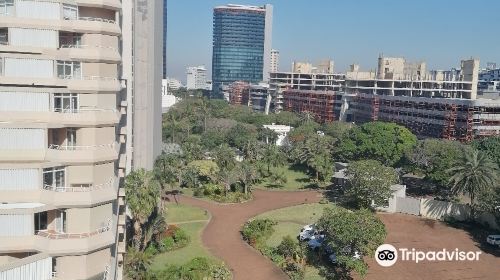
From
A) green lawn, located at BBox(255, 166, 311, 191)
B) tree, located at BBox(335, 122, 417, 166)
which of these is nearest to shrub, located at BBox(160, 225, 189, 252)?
green lawn, located at BBox(255, 166, 311, 191)

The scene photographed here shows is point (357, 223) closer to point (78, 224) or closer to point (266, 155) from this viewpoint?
point (78, 224)

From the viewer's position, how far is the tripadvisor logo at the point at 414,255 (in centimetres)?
4384

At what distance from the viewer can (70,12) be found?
77.7 ft

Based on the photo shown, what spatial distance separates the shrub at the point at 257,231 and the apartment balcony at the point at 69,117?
89.8 ft

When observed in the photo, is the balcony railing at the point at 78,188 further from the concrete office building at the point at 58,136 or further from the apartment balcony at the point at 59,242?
the apartment balcony at the point at 59,242

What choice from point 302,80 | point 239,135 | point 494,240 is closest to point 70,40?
point 494,240

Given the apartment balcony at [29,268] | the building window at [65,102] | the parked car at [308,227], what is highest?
the building window at [65,102]

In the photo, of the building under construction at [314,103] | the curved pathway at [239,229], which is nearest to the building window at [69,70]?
the curved pathway at [239,229]

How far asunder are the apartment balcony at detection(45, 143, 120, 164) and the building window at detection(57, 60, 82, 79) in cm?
322

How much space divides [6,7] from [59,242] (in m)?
10.7

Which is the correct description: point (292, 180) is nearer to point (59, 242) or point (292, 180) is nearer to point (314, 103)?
point (59, 242)

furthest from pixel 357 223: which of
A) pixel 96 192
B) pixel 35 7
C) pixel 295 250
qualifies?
pixel 35 7

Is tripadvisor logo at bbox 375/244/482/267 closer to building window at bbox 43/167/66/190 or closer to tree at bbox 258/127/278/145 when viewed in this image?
building window at bbox 43/167/66/190

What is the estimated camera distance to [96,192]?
2406 cm
